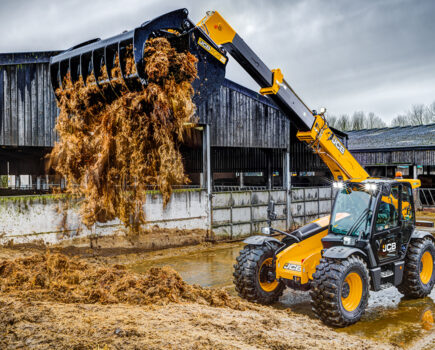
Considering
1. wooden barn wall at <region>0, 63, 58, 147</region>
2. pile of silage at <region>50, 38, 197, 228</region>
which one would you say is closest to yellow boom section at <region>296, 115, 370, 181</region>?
pile of silage at <region>50, 38, 197, 228</region>

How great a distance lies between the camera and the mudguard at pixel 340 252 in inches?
235

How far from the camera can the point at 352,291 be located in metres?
6.25

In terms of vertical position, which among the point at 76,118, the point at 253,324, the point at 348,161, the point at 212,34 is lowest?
the point at 253,324

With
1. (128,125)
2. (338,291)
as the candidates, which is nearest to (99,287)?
(128,125)

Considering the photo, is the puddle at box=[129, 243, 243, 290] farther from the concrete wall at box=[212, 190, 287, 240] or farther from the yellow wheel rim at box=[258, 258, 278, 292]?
the yellow wheel rim at box=[258, 258, 278, 292]

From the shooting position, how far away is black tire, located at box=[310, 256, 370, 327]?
582cm

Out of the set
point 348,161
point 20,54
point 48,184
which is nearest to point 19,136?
point 20,54

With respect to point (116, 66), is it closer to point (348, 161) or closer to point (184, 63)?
point (184, 63)

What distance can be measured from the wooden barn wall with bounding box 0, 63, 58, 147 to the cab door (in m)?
9.60

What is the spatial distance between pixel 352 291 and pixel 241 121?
9.73 meters

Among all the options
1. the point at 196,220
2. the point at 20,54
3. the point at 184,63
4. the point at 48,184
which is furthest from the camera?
the point at 48,184

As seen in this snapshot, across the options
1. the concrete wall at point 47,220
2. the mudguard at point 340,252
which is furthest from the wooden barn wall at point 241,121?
the mudguard at point 340,252

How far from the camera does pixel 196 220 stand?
12977 mm

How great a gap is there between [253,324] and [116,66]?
4660 millimetres
